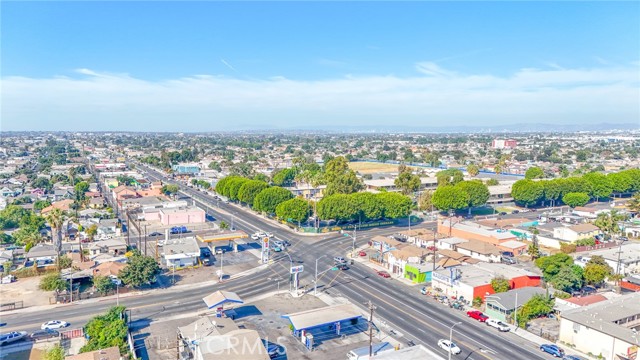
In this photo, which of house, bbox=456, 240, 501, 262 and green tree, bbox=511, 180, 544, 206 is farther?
green tree, bbox=511, 180, 544, 206

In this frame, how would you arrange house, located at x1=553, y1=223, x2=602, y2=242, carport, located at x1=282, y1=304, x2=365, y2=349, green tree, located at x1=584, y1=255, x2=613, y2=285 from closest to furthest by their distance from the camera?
carport, located at x1=282, y1=304, x2=365, y2=349 → green tree, located at x1=584, y1=255, x2=613, y2=285 → house, located at x1=553, y1=223, x2=602, y2=242

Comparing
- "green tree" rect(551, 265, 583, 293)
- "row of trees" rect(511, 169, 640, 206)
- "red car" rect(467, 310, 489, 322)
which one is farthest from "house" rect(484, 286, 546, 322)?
"row of trees" rect(511, 169, 640, 206)

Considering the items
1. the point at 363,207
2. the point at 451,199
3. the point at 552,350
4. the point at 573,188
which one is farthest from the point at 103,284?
the point at 573,188

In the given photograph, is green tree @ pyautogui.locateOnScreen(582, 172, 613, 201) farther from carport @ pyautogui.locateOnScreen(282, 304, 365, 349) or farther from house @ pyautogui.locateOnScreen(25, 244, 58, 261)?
house @ pyautogui.locateOnScreen(25, 244, 58, 261)

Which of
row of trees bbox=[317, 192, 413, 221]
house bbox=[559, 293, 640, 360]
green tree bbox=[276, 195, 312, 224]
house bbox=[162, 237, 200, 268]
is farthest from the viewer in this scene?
green tree bbox=[276, 195, 312, 224]

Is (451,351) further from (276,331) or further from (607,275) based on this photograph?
(607,275)

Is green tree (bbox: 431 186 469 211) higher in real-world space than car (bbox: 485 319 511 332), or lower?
higher
